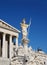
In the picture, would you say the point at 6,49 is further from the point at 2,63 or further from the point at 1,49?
the point at 2,63

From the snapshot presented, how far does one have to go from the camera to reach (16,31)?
47.5 meters

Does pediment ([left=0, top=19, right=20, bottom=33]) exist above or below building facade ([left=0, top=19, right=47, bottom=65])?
above

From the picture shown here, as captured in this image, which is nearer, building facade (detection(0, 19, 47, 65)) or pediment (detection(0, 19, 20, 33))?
building facade (detection(0, 19, 47, 65))

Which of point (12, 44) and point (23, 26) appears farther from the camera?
point (12, 44)

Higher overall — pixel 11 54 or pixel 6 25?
pixel 6 25

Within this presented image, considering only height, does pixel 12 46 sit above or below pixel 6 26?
below

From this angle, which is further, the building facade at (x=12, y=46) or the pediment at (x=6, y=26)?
the pediment at (x=6, y=26)

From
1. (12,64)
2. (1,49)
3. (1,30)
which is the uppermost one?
(1,30)

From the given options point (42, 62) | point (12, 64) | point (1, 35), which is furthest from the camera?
point (1, 35)

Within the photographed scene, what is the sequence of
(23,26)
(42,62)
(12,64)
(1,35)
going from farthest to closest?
1. (1,35)
2. (23,26)
3. (42,62)
4. (12,64)

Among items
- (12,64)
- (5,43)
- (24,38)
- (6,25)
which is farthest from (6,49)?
(12,64)

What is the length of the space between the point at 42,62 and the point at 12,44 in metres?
9.48

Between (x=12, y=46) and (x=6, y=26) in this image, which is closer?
(x=6, y=26)

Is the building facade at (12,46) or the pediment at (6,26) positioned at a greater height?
the pediment at (6,26)
